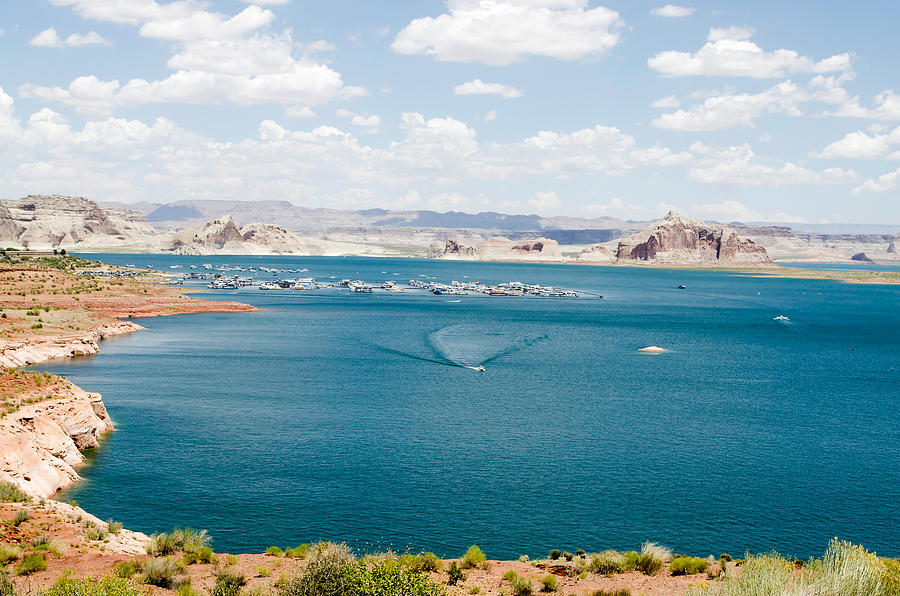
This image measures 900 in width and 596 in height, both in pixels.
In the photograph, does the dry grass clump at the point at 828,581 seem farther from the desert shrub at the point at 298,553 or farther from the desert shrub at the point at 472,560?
the desert shrub at the point at 298,553

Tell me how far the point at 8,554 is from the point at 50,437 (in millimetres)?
17545

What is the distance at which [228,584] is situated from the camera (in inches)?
986

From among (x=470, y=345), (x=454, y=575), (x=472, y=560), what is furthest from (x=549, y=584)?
(x=470, y=345)

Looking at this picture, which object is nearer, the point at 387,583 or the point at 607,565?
the point at 387,583

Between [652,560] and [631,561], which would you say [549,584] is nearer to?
[631,561]

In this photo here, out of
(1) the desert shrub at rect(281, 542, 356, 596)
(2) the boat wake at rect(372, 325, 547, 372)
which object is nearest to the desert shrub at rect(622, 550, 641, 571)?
(1) the desert shrub at rect(281, 542, 356, 596)

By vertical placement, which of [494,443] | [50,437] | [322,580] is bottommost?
[494,443]

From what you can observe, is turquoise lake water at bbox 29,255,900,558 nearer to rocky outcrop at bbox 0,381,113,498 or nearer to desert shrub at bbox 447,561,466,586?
rocky outcrop at bbox 0,381,113,498

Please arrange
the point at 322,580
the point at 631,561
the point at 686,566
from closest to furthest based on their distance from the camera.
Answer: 1. the point at 322,580
2. the point at 686,566
3. the point at 631,561

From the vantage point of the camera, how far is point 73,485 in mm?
40125

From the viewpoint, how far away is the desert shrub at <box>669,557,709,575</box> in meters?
28.9

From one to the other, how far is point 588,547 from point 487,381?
126 feet

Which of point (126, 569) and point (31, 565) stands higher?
point (31, 565)

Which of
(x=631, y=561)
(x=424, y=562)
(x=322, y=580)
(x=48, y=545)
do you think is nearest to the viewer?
(x=322, y=580)
